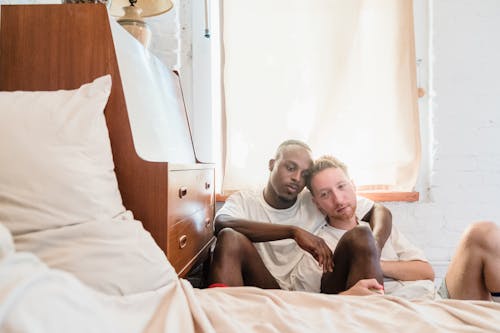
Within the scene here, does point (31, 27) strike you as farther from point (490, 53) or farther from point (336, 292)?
point (490, 53)

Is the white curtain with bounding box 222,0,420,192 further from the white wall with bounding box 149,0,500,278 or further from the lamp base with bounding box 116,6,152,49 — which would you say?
the lamp base with bounding box 116,6,152,49

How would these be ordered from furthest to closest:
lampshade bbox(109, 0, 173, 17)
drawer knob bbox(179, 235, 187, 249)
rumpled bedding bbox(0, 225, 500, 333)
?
1. lampshade bbox(109, 0, 173, 17)
2. drawer knob bbox(179, 235, 187, 249)
3. rumpled bedding bbox(0, 225, 500, 333)

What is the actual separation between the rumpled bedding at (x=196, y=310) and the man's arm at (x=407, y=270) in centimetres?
58

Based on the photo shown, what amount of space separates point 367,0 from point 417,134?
30.2 inches

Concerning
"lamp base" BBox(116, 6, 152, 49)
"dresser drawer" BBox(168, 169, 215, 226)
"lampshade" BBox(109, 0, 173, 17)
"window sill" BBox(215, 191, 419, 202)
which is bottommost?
"window sill" BBox(215, 191, 419, 202)

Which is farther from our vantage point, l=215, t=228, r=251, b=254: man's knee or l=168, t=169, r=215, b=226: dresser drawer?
l=215, t=228, r=251, b=254: man's knee

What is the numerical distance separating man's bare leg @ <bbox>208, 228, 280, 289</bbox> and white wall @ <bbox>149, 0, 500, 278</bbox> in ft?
3.36

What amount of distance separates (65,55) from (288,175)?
0.94 metres

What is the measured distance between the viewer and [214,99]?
2307 millimetres

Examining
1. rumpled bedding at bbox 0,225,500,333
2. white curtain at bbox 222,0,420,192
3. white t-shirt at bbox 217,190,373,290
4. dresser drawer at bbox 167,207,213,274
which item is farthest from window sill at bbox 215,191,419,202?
rumpled bedding at bbox 0,225,500,333

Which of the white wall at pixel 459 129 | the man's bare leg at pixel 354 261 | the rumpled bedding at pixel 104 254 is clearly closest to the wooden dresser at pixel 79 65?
the rumpled bedding at pixel 104 254

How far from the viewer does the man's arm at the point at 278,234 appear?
137 cm

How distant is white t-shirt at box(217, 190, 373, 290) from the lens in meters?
1.60

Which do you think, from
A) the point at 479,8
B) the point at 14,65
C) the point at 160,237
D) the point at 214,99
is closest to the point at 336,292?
the point at 160,237
